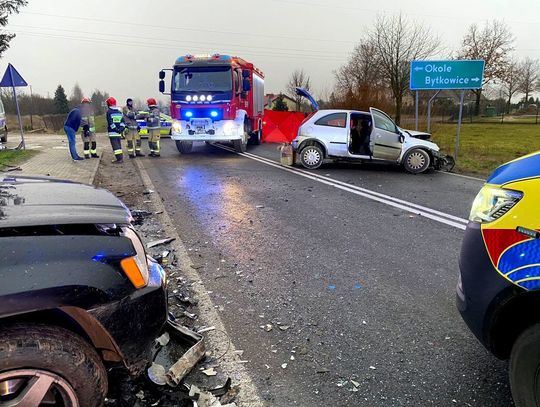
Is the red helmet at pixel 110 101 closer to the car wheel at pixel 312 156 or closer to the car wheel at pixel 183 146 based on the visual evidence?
the car wheel at pixel 183 146

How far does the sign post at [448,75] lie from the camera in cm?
1270

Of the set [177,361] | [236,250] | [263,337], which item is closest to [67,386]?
[177,361]

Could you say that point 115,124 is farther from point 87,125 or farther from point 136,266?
point 136,266

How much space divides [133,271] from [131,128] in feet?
43.3

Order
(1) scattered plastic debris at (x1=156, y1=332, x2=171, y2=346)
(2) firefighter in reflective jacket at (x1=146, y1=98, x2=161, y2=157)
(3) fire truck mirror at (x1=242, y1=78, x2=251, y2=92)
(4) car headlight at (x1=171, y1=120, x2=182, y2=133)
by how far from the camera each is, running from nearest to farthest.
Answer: (1) scattered plastic debris at (x1=156, y1=332, x2=171, y2=346) → (4) car headlight at (x1=171, y1=120, x2=182, y2=133) → (2) firefighter in reflective jacket at (x1=146, y1=98, x2=161, y2=157) → (3) fire truck mirror at (x1=242, y1=78, x2=251, y2=92)

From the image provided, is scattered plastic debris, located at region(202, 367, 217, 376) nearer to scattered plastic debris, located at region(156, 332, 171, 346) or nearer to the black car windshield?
scattered plastic debris, located at region(156, 332, 171, 346)

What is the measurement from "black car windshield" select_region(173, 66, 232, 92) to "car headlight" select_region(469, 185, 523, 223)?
494 inches

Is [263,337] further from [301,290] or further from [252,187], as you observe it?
[252,187]

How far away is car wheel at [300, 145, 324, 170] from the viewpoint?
1162 cm

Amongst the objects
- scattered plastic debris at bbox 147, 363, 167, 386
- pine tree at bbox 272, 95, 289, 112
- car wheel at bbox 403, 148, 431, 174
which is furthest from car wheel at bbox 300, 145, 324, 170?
pine tree at bbox 272, 95, 289, 112

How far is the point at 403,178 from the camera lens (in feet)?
34.2

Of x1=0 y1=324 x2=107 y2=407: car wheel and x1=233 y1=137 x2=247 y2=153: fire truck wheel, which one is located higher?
x1=233 y1=137 x2=247 y2=153: fire truck wheel

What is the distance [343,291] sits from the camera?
3.95 m

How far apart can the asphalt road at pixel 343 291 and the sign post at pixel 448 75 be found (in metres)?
5.73
